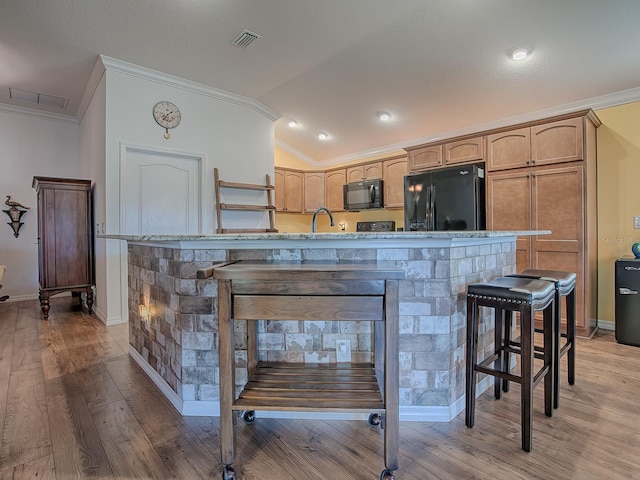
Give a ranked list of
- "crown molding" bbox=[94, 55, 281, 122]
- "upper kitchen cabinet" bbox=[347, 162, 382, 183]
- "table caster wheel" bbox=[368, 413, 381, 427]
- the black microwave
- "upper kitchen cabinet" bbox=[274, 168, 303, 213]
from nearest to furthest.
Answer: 1. "table caster wheel" bbox=[368, 413, 381, 427]
2. "crown molding" bbox=[94, 55, 281, 122]
3. the black microwave
4. "upper kitchen cabinet" bbox=[347, 162, 382, 183]
5. "upper kitchen cabinet" bbox=[274, 168, 303, 213]

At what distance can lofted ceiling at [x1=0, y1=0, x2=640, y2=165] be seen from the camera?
275 centimetres

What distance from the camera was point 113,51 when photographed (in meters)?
3.34

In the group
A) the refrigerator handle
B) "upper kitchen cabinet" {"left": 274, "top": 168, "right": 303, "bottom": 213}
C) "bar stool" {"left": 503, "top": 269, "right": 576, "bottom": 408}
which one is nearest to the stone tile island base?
"bar stool" {"left": 503, "top": 269, "right": 576, "bottom": 408}

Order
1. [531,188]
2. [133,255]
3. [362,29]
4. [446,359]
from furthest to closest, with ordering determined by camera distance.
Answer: [531,188] < [362,29] < [133,255] < [446,359]

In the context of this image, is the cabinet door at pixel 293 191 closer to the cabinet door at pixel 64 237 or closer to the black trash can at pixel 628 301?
the cabinet door at pixel 64 237

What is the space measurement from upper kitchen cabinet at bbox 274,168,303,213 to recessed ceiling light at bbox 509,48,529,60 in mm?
3602

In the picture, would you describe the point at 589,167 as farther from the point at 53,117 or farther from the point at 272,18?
the point at 53,117

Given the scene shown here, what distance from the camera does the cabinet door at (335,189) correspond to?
5739mm

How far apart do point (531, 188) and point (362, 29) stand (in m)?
2.25

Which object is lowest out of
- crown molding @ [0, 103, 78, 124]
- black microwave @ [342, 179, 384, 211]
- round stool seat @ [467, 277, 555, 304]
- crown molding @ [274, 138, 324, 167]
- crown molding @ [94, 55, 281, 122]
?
round stool seat @ [467, 277, 555, 304]

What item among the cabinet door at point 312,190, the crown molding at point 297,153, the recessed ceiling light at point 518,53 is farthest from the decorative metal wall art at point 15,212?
the recessed ceiling light at point 518,53

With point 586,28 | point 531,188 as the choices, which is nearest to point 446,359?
point 531,188

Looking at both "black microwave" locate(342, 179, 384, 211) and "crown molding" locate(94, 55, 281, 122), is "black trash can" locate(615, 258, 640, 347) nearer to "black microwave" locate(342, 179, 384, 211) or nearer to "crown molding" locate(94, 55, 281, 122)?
"black microwave" locate(342, 179, 384, 211)

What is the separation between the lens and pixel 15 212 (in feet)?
15.7
